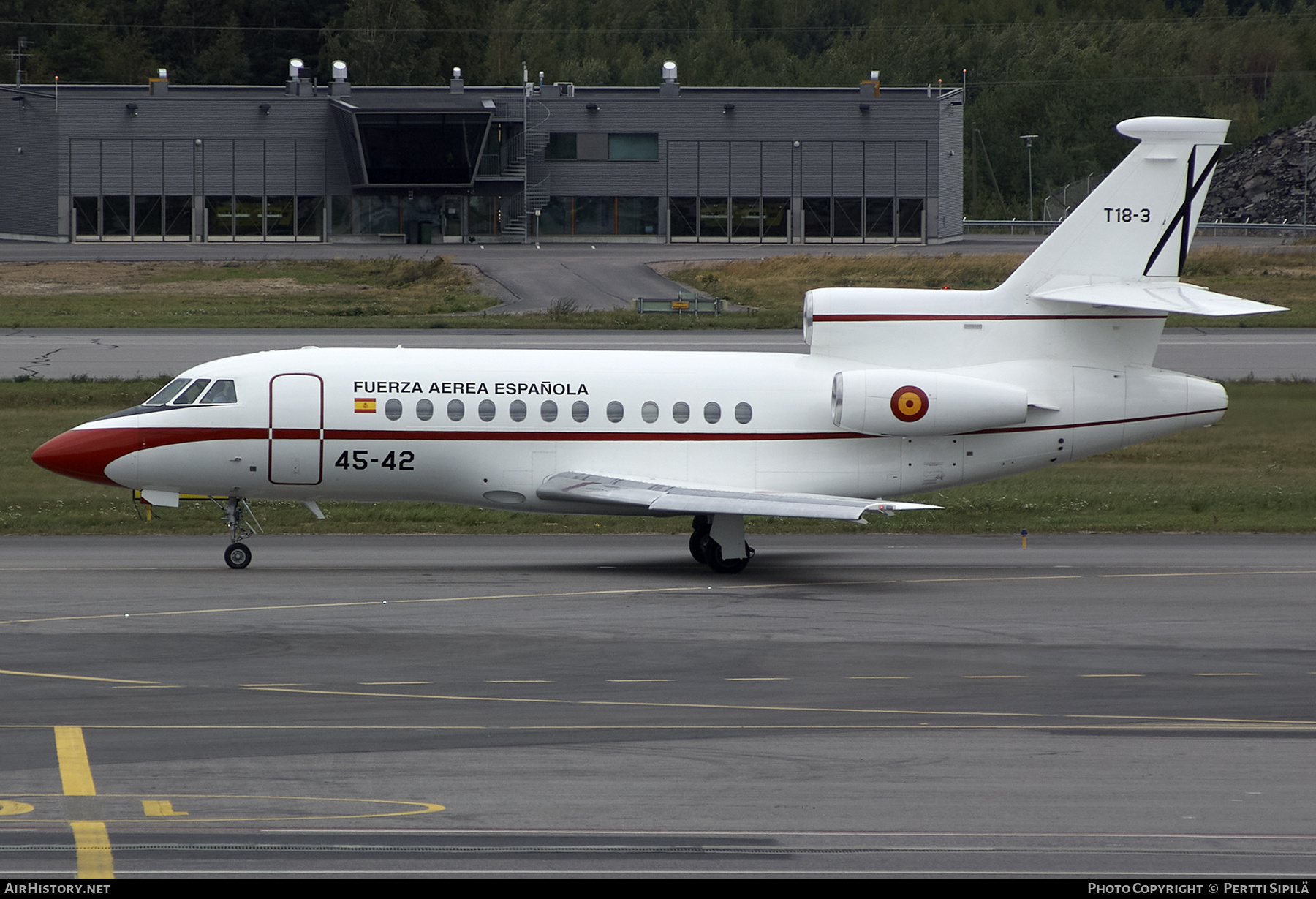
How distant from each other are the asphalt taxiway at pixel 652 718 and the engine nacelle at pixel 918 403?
2501 mm

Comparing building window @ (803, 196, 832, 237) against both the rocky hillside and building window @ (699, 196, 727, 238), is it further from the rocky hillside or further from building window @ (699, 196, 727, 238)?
the rocky hillside

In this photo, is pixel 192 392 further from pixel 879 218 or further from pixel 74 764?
pixel 879 218

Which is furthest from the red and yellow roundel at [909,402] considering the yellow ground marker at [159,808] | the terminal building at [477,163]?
the terminal building at [477,163]

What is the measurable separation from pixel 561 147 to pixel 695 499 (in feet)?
266

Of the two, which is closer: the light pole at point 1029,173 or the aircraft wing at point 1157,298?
the aircraft wing at point 1157,298

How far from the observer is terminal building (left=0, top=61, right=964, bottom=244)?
3784 inches

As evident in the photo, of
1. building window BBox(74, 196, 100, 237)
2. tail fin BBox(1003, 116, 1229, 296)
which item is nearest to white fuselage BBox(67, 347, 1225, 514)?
tail fin BBox(1003, 116, 1229, 296)

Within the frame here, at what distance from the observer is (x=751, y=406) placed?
25.5 m

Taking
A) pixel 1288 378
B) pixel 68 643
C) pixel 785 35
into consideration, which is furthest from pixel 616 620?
pixel 785 35

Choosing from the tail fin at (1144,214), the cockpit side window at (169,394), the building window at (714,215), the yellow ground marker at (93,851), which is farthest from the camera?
the building window at (714,215)

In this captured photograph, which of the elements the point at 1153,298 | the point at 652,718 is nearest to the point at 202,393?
the point at 652,718

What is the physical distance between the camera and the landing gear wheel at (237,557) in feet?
80.3

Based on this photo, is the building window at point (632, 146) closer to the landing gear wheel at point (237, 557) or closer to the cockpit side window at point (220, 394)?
the cockpit side window at point (220, 394)

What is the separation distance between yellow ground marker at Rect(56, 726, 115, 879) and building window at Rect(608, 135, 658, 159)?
3518 inches
